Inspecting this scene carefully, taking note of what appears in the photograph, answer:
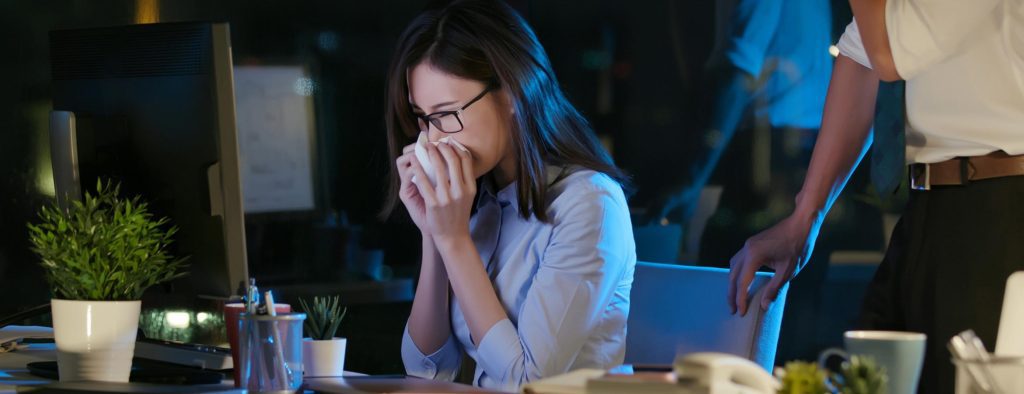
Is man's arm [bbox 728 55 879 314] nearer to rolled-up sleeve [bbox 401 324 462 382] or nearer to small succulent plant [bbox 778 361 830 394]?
rolled-up sleeve [bbox 401 324 462 382]

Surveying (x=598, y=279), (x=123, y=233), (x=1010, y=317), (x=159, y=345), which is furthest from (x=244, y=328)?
(x=1010, y=317)

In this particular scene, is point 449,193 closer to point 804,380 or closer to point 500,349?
point 500,349

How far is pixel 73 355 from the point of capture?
1.40 metres

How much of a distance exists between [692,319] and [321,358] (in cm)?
56

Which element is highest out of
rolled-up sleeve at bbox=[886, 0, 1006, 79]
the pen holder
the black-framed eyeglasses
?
rolled-up sleeve at bbox=[886, 0, 1006, 79]

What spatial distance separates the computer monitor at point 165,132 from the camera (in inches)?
59.5

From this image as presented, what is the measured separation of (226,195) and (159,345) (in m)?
0.30

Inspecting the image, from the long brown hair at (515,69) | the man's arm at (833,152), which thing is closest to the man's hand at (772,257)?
the man's arm at (833,152)

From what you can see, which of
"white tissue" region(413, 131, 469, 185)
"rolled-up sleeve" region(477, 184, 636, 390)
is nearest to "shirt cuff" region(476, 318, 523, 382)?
"rolled-up sleeve" region(477, 184, 636, 390)

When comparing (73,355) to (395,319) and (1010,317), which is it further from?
(395,319)

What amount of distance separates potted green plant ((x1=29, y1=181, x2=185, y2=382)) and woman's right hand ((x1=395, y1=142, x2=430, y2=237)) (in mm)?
472

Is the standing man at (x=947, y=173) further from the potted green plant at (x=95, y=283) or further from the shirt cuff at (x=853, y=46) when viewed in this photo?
the potted green plant at (x=95, y=283)

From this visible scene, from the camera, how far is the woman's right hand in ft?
5.85

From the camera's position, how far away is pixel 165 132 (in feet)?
5.15
